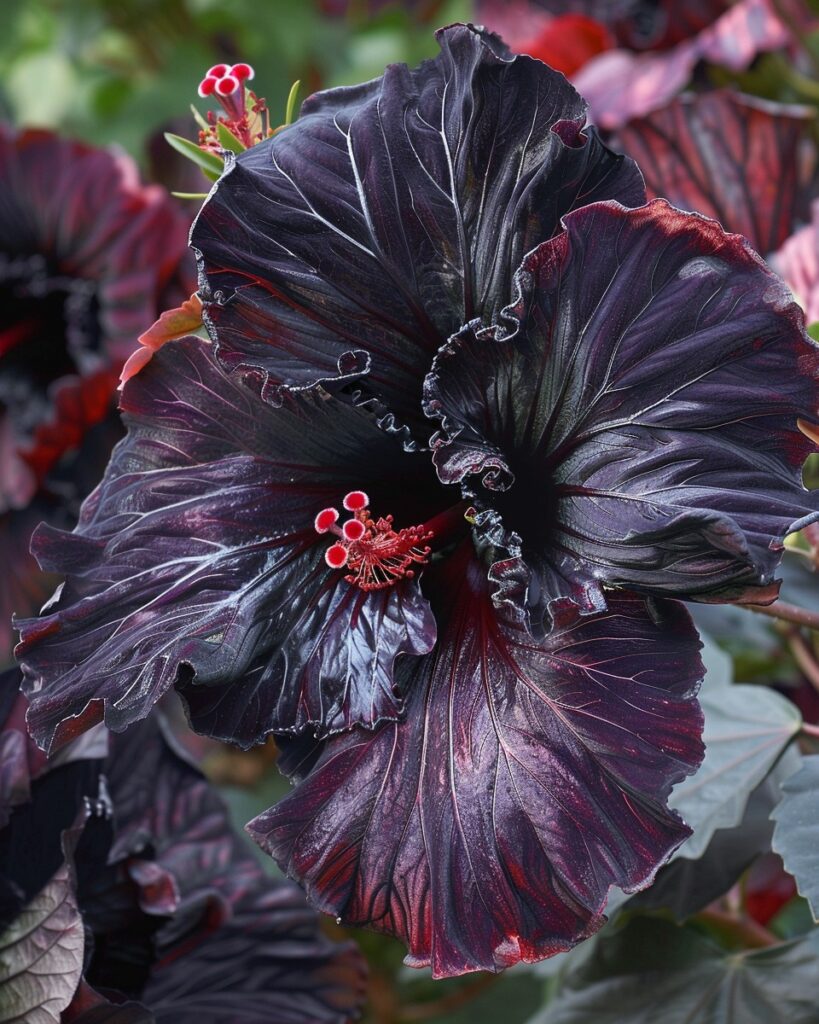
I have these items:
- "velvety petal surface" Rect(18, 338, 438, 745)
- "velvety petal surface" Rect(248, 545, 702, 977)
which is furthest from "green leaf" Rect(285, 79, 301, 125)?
"velvety petal surface" Rect(248, 545, 702, 977)

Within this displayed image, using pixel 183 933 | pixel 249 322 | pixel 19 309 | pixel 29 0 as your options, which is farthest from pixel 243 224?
pixel 29 0

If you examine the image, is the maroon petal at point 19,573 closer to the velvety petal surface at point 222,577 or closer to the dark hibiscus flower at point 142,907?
the dark hibiscus flower at point 142,907

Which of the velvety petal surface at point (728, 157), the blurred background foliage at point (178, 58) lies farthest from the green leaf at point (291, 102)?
the blurred background foliage at point (178, 58)

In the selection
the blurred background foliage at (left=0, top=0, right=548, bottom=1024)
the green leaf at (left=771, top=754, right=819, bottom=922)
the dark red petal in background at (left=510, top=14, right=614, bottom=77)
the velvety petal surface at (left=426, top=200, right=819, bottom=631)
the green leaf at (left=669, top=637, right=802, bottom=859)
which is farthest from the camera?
the blurred background foliage at (left=0, top=0, right=548, bottom=1024)

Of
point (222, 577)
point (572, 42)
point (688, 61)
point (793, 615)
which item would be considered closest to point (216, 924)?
Answer: point (222, 577)

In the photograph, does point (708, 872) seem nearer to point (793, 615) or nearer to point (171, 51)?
point (793, 615)

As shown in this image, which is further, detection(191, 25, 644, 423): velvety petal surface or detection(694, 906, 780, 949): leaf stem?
detection(694, 906, 780, 949): leaf stem

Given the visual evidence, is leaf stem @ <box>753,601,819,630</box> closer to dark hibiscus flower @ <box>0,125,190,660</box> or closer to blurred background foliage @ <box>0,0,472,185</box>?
dark hibiscus flower @ <box>0,125,190,660</box>
